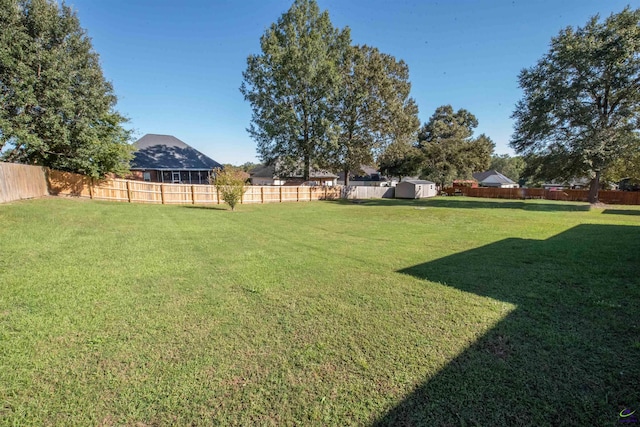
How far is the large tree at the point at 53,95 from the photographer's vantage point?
11055 millimetres

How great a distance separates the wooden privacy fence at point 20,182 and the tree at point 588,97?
2857 centimetres

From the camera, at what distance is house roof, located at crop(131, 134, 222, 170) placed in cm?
2544

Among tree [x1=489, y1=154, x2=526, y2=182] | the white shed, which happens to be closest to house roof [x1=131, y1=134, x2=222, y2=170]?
the white shed

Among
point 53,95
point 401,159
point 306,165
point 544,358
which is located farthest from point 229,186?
point 401,159

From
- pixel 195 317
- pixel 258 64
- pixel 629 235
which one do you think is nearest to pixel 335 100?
pixel 258 64

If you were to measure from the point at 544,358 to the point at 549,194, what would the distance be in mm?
37273

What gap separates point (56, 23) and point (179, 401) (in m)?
18.4

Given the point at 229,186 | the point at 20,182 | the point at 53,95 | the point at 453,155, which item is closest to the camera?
the point at 20,182

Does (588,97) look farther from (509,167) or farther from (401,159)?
(509,167)

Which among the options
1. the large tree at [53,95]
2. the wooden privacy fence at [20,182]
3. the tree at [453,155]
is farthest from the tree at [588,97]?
the wooden privacy fence at [20,182]

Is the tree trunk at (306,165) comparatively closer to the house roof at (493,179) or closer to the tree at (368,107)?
the tree at (368,107)

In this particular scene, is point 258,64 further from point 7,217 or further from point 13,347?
point 13,347

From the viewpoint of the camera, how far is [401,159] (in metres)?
39.5

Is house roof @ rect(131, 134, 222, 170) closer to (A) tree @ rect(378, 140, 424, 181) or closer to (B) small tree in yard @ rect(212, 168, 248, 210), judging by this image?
(B) small tree in yard @ rect(212, 168, 248, 210)
